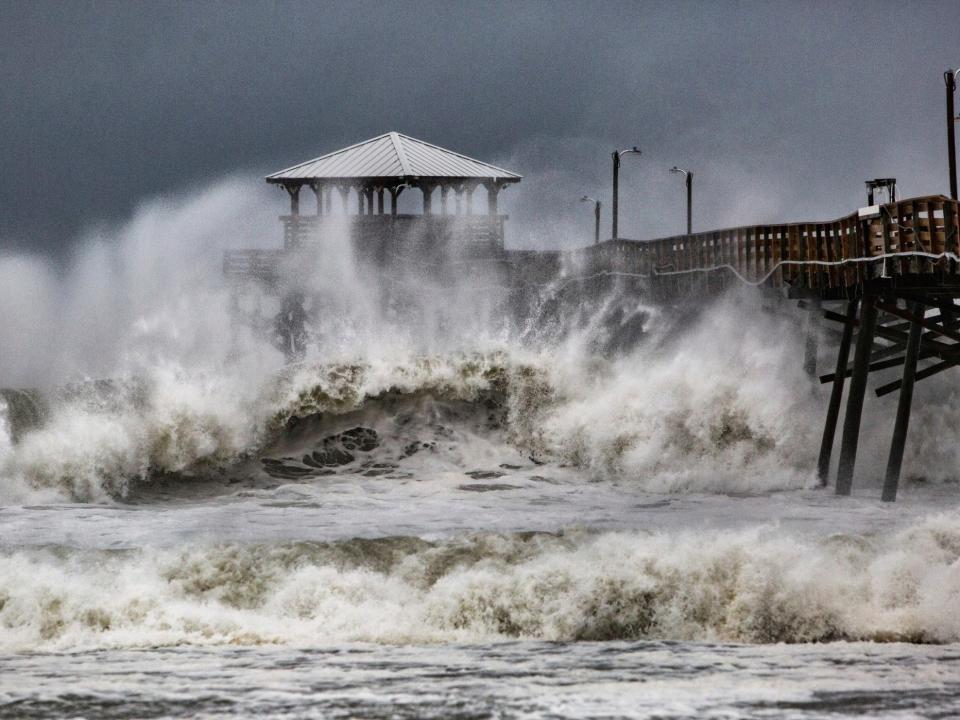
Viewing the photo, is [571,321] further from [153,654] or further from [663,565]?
[153,654]

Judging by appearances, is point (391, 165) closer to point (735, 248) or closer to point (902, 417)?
point (735, 248)

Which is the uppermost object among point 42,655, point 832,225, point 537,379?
point 832,225

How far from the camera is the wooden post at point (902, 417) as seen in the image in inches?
733

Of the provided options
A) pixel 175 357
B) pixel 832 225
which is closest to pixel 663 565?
pixel 832 225

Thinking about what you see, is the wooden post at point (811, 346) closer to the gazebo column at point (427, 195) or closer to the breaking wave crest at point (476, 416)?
the breaking wave crest at point (476, 416)

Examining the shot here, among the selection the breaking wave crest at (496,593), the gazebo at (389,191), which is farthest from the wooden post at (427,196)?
the breaking wave crest at (496,593)

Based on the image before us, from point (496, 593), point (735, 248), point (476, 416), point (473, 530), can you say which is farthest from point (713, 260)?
point (496, 593)

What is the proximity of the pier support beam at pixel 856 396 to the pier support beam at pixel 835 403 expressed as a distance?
797 millimetres

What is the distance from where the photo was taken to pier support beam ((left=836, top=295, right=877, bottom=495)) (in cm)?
1967

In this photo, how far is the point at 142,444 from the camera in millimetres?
22375

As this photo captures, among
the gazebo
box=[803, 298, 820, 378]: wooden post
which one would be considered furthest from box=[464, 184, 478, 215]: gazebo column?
box=[803, 298, 820, 378]: wooden post

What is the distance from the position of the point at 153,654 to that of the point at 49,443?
1154 centimetres

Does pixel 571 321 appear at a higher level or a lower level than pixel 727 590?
higher

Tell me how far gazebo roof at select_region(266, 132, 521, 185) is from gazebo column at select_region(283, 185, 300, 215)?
275 mm
